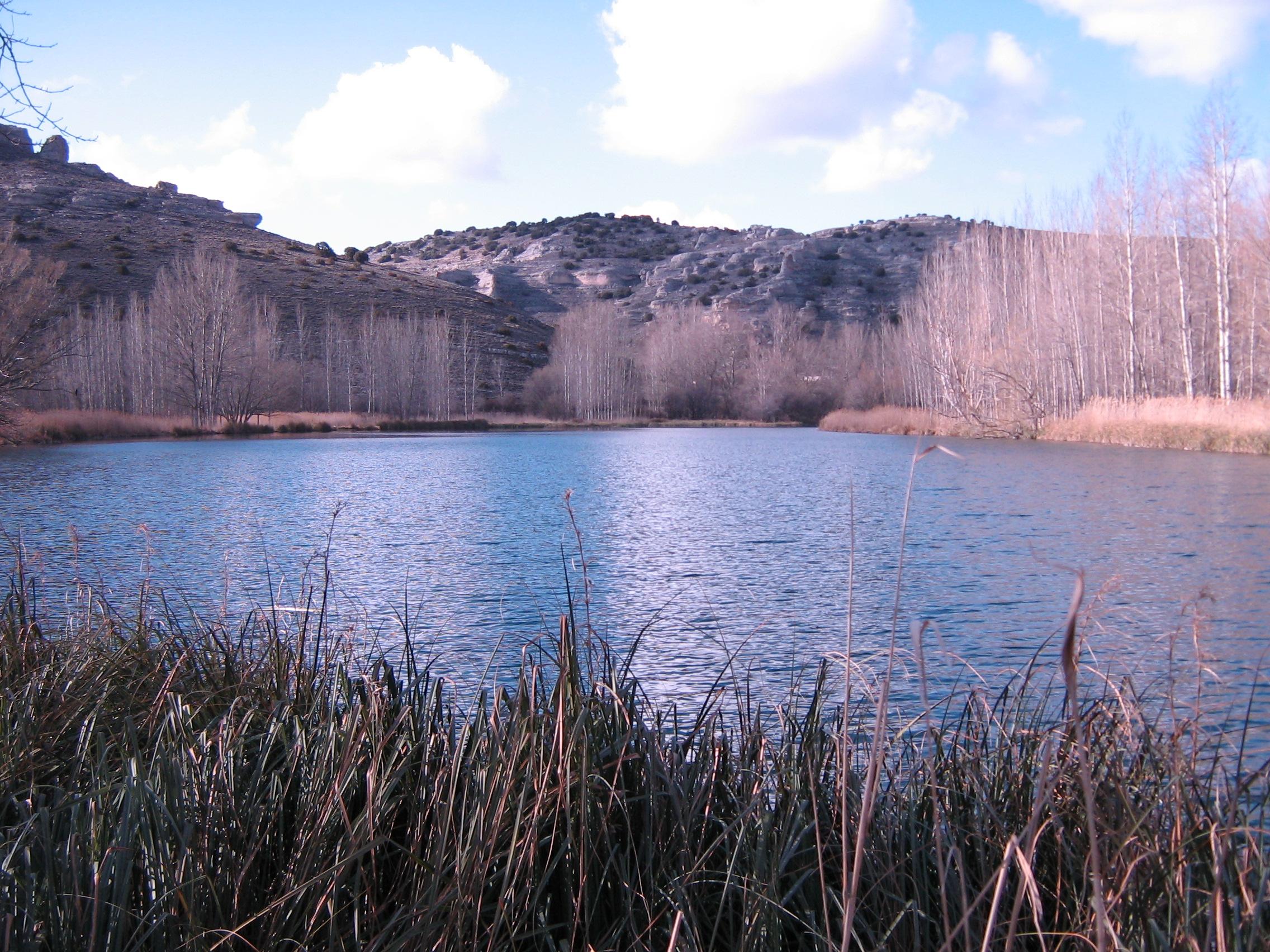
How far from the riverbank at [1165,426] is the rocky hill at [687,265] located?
44.4m

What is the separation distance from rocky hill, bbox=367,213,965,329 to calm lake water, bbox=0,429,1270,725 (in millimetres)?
57549

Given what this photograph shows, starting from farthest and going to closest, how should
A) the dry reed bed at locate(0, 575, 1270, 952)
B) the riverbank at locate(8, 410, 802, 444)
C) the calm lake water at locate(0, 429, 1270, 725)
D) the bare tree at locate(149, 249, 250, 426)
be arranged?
the bare tree at locate(149, 249, 250, 426) → the riverbank at locate(8, 410, 802, 444) → the calm lake water at locate(0, 429, 1270, 725) → the dry reed bed at locate(0, 575, 1270, 952)

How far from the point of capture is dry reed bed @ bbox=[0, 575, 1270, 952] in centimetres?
222

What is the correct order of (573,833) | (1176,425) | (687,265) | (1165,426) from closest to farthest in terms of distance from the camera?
(573,833), (1176,425), (1165,426), (687,265)

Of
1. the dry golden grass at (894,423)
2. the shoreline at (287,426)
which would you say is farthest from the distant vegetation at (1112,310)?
the shoreline at (287,426)

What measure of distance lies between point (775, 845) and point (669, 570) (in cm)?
688

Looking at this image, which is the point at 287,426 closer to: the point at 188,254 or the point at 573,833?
the point at 188,254

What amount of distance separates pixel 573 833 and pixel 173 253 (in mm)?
63372

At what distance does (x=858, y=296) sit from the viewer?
3221 inches

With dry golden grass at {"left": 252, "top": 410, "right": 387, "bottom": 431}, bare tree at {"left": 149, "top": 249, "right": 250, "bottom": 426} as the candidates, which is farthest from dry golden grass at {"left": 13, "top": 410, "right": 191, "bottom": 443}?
dry golden grass at {"left": 252, "top": 410, "right": 387, "bottom": 431}

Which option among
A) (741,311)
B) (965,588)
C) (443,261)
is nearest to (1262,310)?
(965,588)

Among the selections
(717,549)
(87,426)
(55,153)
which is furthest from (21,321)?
(55,153)

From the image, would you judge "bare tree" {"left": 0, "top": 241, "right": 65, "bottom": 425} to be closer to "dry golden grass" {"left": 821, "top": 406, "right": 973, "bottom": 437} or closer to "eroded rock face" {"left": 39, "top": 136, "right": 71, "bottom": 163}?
"dry golden grass" {"left": 821, "top": 406, "right": 973, "bottom": 437}

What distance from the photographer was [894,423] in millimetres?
41250
